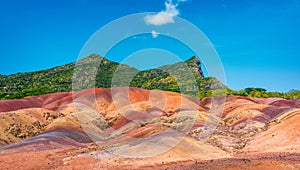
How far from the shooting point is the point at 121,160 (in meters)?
31.9

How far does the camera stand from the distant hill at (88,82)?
128375 mm

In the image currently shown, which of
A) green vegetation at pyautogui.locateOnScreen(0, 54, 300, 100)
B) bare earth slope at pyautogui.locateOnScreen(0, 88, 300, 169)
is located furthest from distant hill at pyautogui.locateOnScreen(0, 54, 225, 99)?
bare earth slope at pyautogui.locateOnScreen(0, 88, 300, 169)

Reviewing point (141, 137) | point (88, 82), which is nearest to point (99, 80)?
point (88, 82)

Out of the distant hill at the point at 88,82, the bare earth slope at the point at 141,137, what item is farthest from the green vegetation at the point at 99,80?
the bare earth slope at the point at 141,137

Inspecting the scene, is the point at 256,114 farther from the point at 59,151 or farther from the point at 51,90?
the point at 51,90

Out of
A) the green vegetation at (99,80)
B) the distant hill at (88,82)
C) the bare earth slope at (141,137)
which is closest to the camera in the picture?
the bare earth slope at (141,137)

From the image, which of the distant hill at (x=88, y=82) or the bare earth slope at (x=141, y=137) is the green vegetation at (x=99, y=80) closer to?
the distant hill at (x=88, y=82)

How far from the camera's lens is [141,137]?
42.9 m

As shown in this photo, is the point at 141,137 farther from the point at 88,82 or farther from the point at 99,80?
the point at 99,80

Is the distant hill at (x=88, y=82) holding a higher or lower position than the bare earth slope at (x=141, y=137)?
higher

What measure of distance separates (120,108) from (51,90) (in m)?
57.1

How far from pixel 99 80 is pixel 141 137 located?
311 feet

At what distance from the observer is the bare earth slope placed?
3106 centimetres

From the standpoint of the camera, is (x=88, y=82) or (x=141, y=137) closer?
(x=141, y=137)
